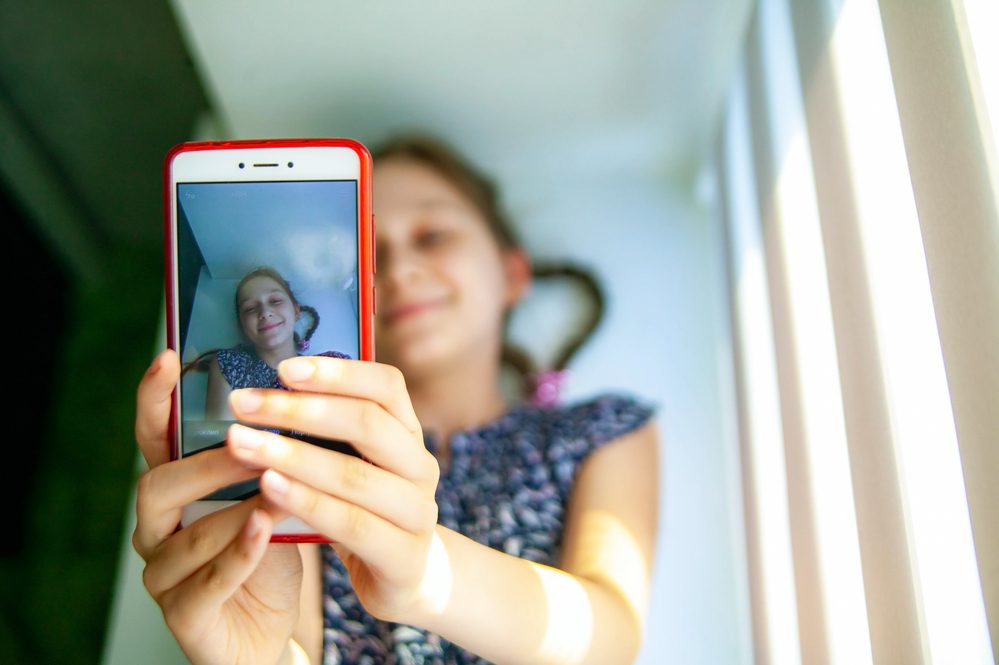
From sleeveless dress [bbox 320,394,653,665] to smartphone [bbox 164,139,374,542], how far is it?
0.87 feet

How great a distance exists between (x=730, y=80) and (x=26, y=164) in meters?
0.74

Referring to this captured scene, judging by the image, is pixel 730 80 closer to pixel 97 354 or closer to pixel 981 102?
pixel 981 102

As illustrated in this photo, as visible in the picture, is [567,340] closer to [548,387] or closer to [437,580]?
[548,387]

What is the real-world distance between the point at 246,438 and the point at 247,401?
0.07ft

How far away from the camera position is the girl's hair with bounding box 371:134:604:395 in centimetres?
90

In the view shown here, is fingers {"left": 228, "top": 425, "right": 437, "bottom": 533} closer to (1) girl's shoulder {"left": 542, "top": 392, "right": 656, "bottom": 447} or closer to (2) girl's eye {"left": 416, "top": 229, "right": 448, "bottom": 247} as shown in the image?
(1) girl's shoulder {"left": 542, "top": 392, "right": 656, "bottom": 447}

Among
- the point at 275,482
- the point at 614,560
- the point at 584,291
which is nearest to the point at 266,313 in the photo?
the point at 275,482

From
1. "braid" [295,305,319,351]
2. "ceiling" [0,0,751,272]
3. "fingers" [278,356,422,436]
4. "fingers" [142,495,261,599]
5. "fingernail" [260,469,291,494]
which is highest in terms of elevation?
"ceiling" [0,0,751,272]

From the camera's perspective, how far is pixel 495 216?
3.19 feet

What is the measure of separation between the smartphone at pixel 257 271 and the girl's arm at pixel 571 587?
10 cm

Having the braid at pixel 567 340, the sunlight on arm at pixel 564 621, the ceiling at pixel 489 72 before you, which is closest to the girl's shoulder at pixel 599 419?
the braid at pixel 567 340

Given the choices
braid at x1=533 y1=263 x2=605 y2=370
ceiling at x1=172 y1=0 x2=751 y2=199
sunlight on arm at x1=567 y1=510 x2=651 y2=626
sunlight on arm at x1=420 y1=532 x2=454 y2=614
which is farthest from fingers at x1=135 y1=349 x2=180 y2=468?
braid at x1=533 y1=263 x2=605 y2=370

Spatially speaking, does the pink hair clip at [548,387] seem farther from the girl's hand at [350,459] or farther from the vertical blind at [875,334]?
the girl's hand at [350,459]

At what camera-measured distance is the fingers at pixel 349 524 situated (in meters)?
0.40
